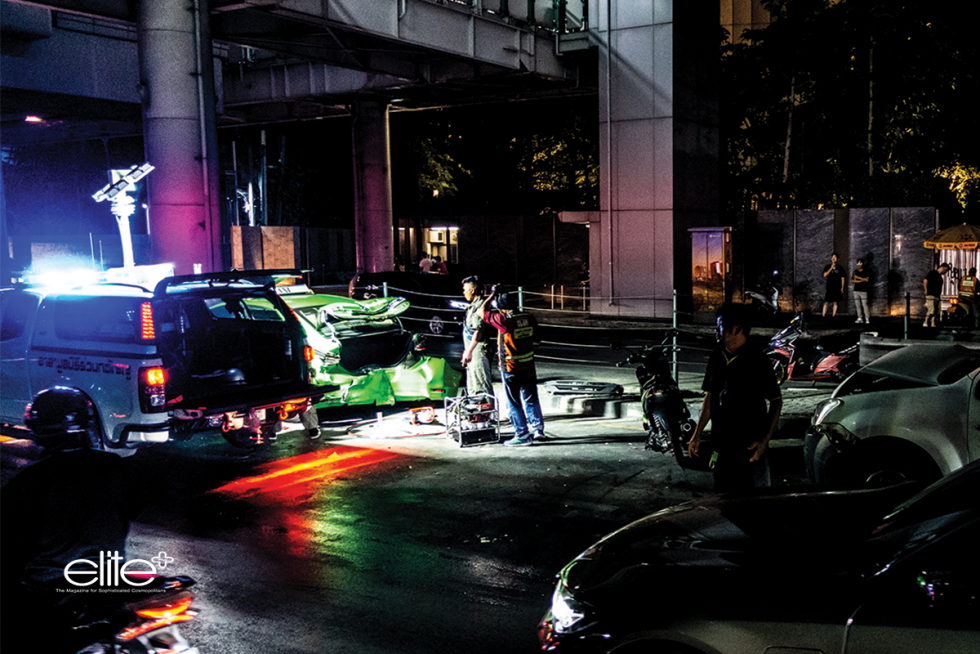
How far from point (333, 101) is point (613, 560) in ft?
94.0

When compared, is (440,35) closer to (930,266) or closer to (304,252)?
(930,266)

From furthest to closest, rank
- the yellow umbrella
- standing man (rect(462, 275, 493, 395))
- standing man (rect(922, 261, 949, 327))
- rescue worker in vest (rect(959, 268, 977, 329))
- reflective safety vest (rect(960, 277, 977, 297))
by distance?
the yellow umbrella → standing man (rect(922, 261, 949, 327)) → reflective safety vest (rect(960, 277, 977, 297)) → rescue worker in vest (rect(959, 268, 977, 329)) → standing man (rect(462, 275, 493, 395))

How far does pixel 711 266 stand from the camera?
22.9 meters

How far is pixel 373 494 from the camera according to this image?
8.34 metres

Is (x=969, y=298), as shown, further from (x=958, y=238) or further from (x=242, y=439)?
(x=242, y=439)

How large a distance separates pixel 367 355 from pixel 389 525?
4.13m

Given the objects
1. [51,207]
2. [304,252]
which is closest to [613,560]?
[304,252]

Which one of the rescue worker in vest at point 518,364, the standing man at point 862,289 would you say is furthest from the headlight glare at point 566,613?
the standing man at point 862,289

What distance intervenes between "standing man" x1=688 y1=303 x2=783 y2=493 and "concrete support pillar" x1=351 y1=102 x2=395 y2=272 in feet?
84.0

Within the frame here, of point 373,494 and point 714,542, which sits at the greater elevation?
point 714,542

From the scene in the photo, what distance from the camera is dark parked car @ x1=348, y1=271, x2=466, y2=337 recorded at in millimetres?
21297

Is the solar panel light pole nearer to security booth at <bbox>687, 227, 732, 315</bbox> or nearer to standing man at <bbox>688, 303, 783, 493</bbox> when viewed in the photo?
standing man at <bbox>688, 303, 783, 493</bbox>

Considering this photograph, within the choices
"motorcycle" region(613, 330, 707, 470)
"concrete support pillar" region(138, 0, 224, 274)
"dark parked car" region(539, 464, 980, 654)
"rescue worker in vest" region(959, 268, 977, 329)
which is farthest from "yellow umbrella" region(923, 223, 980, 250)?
"dark parked car" region(539, 464, 980, 654)

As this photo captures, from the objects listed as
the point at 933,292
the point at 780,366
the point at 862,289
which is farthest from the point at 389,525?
the point at 862,289
